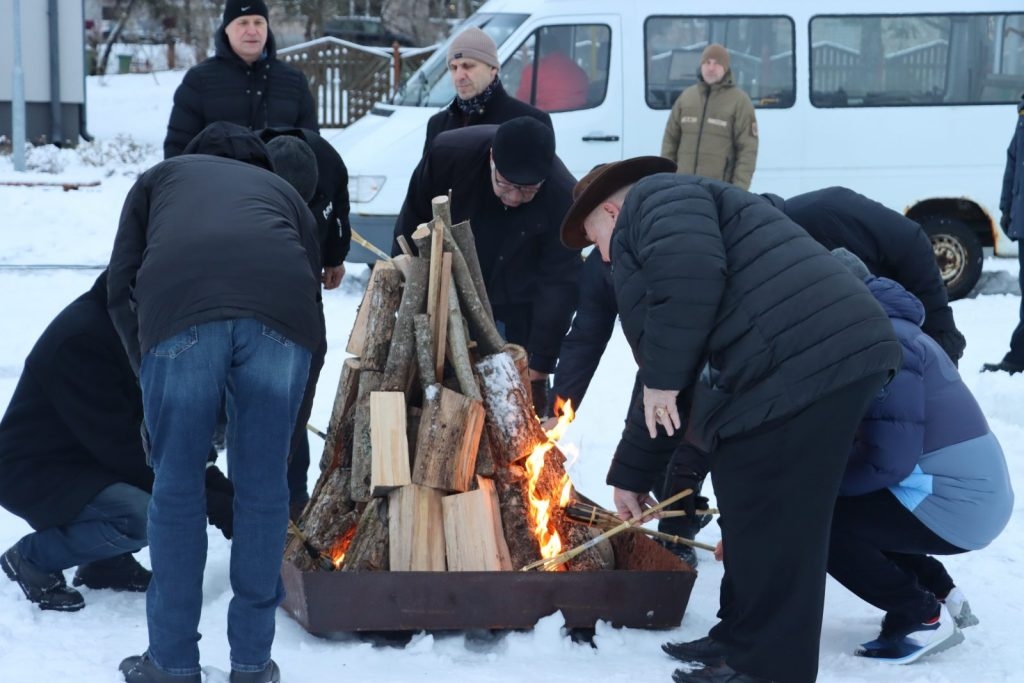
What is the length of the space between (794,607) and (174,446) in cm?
169

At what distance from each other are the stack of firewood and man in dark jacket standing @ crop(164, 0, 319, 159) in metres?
1.69

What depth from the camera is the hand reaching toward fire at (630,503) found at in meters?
3.90

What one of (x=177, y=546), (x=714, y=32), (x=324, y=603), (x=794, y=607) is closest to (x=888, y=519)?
(x=794, y=607)

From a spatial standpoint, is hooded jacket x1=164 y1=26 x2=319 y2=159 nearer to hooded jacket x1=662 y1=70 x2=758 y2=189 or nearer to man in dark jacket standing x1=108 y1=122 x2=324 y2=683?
man in dark jacket standing x1=108 y1=122 x2=324 y2=683

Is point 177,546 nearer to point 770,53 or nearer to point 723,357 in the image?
point 723,357

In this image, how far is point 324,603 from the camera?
386cm

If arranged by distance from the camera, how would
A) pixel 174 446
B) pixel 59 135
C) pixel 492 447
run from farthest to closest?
pixel 59 135 → pixel 492 447 → pixel 174 446

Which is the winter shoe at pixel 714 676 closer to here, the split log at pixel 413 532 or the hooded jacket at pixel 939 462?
the hooded jacket at pixel 939 462

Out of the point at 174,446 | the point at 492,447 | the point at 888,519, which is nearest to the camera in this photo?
the point at 174,446

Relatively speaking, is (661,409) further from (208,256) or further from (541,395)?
(541,395)

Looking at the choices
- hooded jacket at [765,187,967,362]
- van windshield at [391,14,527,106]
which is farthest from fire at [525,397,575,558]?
van windshield at [391,14,527,106]

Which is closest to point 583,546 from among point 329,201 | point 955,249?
point 329,201

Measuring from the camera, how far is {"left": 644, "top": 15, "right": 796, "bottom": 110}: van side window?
962 cm

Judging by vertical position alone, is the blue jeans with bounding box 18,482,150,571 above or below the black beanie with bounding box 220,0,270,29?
below
